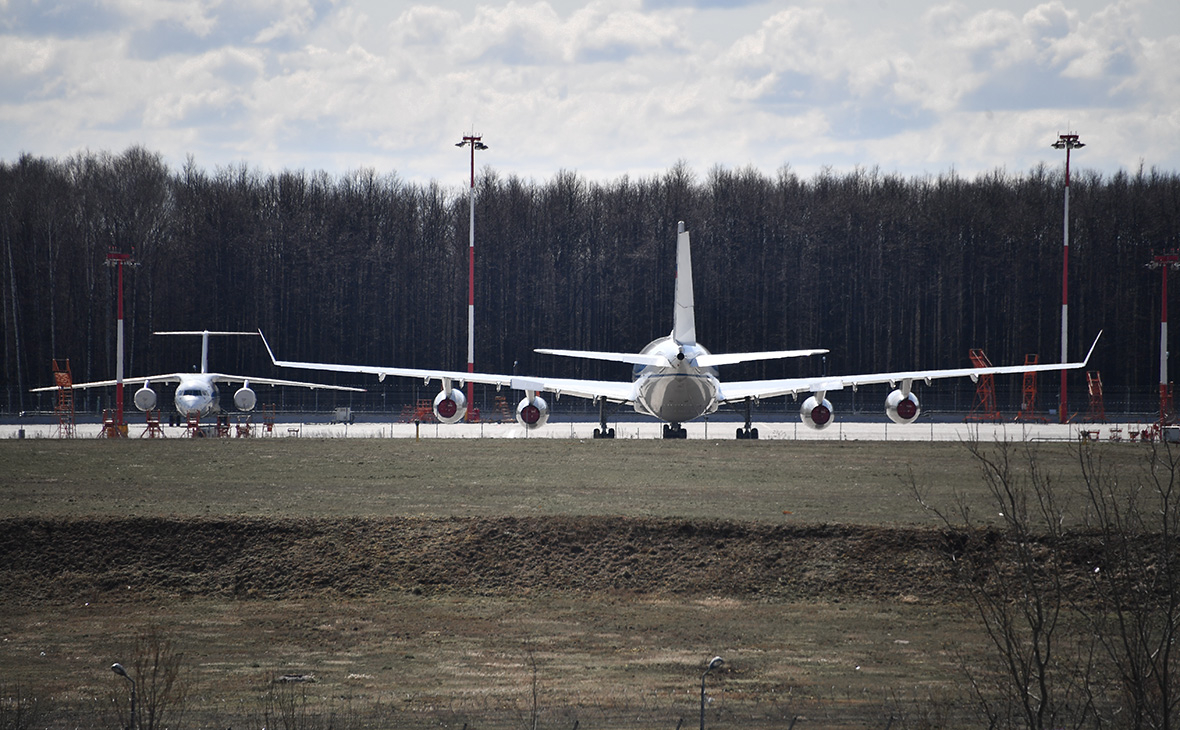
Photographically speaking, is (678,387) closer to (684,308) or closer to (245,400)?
(684,308)

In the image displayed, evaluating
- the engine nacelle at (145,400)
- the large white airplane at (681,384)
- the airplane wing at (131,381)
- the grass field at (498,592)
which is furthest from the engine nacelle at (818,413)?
the engine nacelle at (145,400)

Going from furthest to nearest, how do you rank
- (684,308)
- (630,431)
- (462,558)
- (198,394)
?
(198,394) → (630,431) → (684,308) → (462,558)

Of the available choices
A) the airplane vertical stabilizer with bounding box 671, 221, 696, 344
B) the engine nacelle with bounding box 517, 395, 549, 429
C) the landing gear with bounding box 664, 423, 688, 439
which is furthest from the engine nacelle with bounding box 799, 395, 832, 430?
the engine nacelle with bounding box 517, 395, 549, 429

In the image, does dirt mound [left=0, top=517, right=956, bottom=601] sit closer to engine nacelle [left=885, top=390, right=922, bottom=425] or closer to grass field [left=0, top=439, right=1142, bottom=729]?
grass field [left=0, top=439, right=1142, bottom=729]

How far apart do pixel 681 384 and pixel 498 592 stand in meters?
21.8

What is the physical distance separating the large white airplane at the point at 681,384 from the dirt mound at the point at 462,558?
672 inches

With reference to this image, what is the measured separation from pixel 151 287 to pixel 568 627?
79.3 m

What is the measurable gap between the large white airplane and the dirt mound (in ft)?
56.0

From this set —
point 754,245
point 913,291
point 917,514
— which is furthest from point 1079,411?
point 917,514

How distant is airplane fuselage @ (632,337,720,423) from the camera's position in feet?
138

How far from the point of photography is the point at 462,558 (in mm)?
22797

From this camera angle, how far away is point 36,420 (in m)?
67.3

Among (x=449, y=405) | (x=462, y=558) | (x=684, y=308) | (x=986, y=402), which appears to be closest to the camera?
(x=462, y=558)

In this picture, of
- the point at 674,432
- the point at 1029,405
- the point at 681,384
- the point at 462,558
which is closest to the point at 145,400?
the point at 674,432
